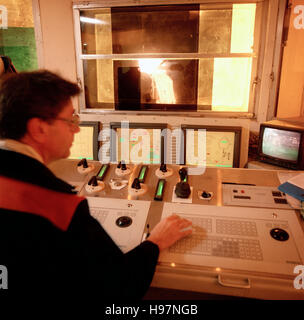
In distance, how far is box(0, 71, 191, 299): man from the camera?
0.72 metres

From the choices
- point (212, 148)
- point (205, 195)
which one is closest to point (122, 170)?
point (205, 195)

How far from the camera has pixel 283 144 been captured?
6.49ft

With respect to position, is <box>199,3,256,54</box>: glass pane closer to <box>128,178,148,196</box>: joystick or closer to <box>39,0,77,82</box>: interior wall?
<box>39,0,77,82</box>: interior wall

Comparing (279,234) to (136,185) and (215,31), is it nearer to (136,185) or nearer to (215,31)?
(136,185)

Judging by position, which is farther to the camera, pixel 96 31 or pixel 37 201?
pixel 96 31

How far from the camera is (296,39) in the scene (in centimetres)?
230

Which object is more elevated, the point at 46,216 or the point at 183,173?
the point at 46,216

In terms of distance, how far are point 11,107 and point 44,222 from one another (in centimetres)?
35

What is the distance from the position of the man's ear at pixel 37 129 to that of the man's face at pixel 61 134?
0.06ft

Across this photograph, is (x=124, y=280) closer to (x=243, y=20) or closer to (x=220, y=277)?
(x=220, y=277)

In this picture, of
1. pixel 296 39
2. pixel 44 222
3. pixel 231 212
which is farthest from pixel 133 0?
pixel 44 222

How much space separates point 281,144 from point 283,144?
0.01 m

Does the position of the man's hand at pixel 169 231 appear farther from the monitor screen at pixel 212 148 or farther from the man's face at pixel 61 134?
the monitor screen at pixel 212 148

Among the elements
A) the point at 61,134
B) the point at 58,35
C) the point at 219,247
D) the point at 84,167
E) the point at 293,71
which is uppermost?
the point at 58,35
